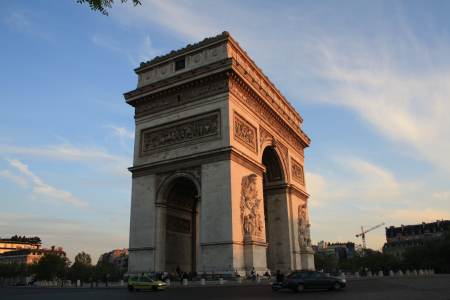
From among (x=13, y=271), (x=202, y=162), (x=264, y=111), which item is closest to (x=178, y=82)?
(x=202, y=162)

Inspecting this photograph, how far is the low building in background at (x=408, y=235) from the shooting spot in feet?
328

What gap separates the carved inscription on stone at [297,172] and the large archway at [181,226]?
10646mm

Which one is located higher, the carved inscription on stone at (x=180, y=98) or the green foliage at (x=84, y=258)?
the carved inscription on stone at (x=180, y=98)

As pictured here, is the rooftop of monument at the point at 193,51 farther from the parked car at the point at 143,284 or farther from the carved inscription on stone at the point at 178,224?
the parked car at the point at 143,284

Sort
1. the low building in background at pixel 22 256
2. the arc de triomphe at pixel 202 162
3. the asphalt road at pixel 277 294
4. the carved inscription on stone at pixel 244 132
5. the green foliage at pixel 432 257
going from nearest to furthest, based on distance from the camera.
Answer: the asphalt road at pixel 277 294 < the arc de triomphe at pixel 202 162 < the carved inscription on stone at pixel 244 132 < the green foliage at pixel 432 257 < the low building in background at pixel 22 256

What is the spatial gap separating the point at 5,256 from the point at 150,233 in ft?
358

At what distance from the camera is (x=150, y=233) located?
27062 millimetres

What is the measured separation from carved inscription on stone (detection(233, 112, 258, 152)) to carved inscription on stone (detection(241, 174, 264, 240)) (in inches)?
91.4

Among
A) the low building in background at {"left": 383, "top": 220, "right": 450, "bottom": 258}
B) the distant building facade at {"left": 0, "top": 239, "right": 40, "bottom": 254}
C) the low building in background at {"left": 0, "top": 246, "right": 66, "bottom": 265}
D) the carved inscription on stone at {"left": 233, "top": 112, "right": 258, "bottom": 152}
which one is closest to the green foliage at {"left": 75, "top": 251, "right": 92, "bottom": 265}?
the low building in background at {"left": 0, "top": 246, "right": 66, "bottom": 265}

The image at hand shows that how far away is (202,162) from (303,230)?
13.1 meters

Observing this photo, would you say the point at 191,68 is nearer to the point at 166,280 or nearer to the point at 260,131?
the point at 260,131

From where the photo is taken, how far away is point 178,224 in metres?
29.4

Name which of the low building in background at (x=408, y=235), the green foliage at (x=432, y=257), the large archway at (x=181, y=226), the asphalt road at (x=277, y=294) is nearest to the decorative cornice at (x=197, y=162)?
the large archway at (x=181, y=226)

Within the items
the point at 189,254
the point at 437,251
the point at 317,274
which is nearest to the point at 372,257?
the point at 437,251
